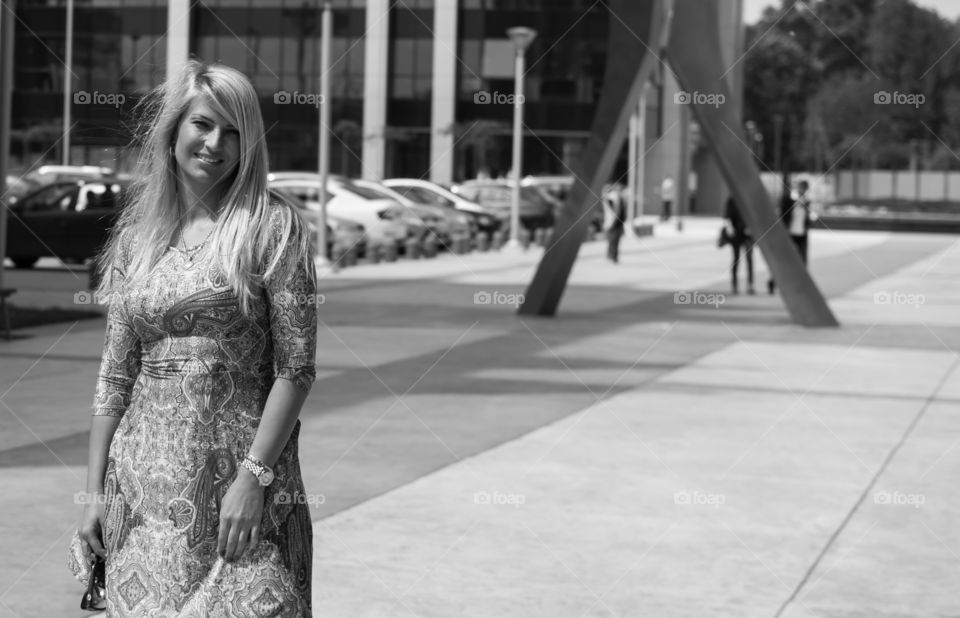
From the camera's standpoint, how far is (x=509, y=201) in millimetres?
40219

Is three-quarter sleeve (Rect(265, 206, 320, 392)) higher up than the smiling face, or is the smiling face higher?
the smiling face

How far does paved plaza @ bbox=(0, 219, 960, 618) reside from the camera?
5852 mm

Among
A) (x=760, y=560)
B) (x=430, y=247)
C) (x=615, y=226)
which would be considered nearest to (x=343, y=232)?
(x=430, y=247)

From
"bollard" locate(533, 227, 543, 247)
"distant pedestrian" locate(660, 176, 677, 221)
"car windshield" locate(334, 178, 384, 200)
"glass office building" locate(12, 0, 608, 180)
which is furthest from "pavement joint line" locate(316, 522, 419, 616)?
"glass office building" locate(12, 0, 608, 180)

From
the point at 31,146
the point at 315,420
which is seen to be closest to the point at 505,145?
the point at 31,146

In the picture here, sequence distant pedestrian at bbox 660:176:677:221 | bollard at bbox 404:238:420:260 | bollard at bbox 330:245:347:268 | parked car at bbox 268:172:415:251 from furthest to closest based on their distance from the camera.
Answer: distant pedestrian at bbox 660:176:677:221 → parked car at bbox 268:172:415:251 → bollard at bbox 404:238:420:260 → bollard at bbox 330:245:347:268

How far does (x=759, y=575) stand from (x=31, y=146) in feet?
187

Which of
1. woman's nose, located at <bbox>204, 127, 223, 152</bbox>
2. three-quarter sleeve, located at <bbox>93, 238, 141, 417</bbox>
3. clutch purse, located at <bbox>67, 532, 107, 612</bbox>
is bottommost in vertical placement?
clutch purse, located at <bbox>67, 532, 107, 612</bbox>

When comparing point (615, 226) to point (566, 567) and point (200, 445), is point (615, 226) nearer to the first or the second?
point (566, 567)

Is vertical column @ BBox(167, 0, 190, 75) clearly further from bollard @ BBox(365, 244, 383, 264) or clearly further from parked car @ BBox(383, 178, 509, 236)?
bollard @ BBox(365, 244, 383, 264)

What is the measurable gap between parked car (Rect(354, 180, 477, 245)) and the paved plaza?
15499 mm

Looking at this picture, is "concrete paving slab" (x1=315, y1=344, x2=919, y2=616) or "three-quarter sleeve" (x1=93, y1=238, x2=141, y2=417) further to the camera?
"concrete paving slab" (x1=315, y1=344, x2=919, y2=616)

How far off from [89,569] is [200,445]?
15.9 inches

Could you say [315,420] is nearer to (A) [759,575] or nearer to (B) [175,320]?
(A) [759,575]
